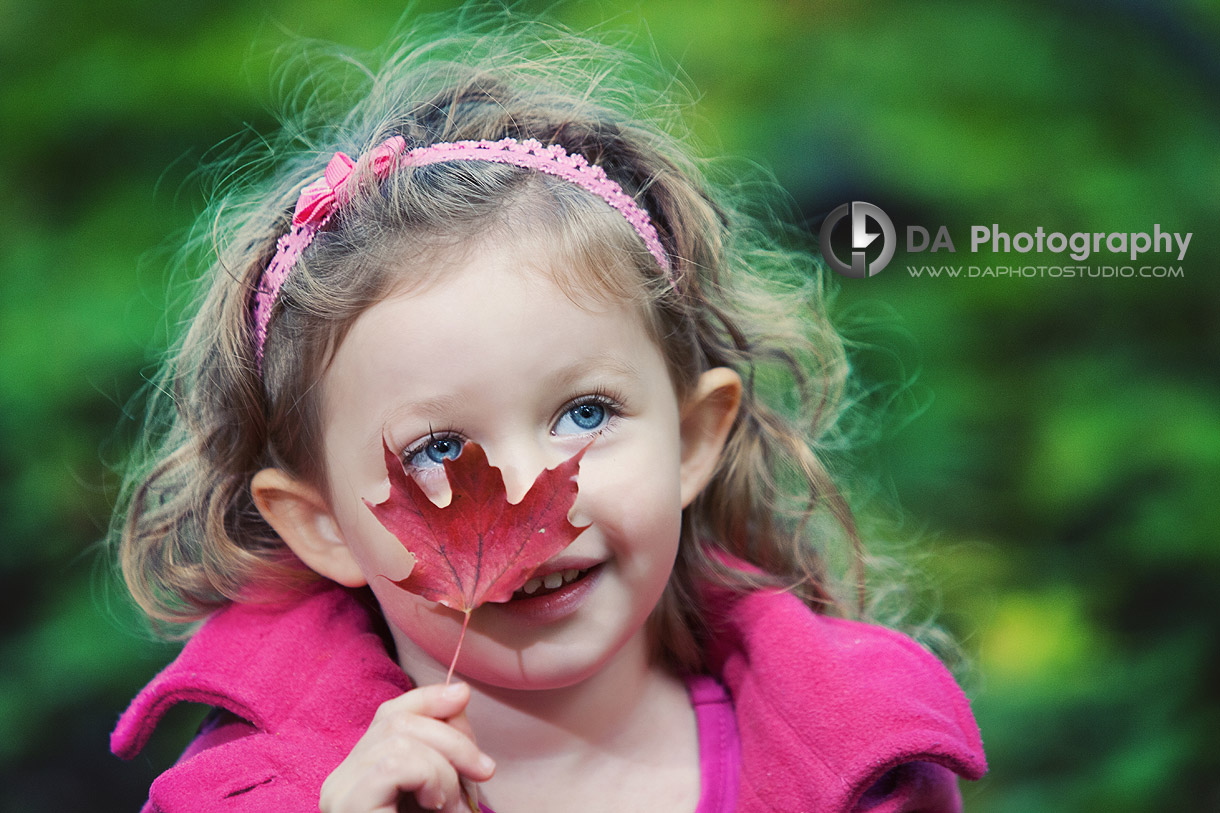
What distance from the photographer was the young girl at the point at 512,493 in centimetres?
103

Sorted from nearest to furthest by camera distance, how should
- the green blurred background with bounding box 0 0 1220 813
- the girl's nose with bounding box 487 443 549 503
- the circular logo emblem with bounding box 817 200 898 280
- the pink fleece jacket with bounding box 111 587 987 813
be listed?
the girl's nose with bounding box 487 443 549 503
the pink fleece jacket with bounding box 111 587 987 813
the green blurred background with bounding box 0 0 1220 813
the circular logo emblem with bounding box 817 200 898 280

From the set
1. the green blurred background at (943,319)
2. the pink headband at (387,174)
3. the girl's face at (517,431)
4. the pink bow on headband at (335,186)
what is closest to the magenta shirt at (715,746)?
the girl's face at (517,431)

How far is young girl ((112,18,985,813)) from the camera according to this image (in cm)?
103

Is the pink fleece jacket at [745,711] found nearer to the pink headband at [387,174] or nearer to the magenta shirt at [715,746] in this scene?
the magenta shirt at [715,746]

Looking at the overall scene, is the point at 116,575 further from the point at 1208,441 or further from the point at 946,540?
the point at 1208,441

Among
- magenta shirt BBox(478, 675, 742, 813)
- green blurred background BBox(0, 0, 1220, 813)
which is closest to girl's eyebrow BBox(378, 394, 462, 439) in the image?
magenta shirt BBox(478, 675, 742, 813)

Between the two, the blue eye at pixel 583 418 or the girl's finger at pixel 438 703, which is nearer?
the girl's finger at pixel 438 703

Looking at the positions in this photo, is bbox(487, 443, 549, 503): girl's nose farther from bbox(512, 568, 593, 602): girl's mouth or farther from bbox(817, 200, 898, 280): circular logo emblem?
bbox(817, 200, 898, 280): circular logo emblem

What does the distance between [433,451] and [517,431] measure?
0.27 ft

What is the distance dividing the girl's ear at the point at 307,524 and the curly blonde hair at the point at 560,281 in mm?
23

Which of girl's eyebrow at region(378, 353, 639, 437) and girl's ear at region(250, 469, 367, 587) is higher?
girl's eyebrow at region(378, 353, 639, 437)

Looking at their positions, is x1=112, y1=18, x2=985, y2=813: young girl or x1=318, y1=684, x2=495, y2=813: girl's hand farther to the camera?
x1=112, y1=18, x2=985, y2=813: young girl

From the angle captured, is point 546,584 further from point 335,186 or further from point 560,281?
point 335,186

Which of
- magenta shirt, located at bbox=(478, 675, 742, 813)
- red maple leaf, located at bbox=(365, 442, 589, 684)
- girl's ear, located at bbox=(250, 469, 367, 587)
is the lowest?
magenta shirt, located at bbox=(478, 675, 742, 813)
